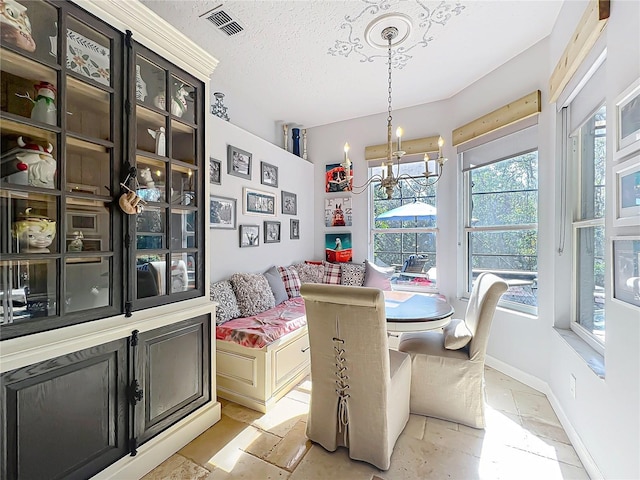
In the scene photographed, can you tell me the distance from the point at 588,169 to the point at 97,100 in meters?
3.02

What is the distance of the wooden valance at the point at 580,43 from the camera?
1.43 m

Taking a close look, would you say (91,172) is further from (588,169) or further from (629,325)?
(588,169)

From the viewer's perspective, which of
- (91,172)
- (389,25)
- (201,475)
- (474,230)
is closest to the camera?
(91,172)

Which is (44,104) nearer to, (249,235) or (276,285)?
(249,235)

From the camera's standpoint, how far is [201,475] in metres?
1.56

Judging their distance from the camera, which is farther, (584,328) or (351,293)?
(584,328)

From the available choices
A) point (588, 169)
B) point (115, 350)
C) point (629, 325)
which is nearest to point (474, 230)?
point (588, 169)

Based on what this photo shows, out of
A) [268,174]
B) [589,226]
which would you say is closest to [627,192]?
[589,226]

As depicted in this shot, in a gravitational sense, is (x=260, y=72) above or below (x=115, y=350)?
above

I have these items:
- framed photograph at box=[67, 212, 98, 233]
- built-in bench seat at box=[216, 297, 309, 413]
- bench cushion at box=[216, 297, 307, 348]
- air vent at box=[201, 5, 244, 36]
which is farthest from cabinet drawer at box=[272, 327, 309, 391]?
air vent at box=[201, 5, 244, 36]

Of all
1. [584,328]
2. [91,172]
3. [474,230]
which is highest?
[91,172]

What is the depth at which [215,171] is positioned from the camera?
111 inches

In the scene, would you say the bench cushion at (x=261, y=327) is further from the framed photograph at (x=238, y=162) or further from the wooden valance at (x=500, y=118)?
the wooden valance at (x=500, y=118)

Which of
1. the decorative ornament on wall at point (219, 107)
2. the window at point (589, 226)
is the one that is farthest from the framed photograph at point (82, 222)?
the window at point (589, 226)
